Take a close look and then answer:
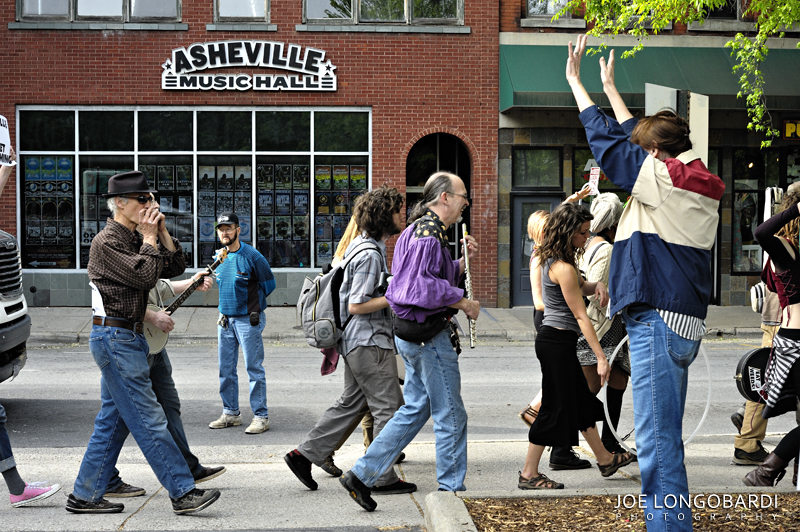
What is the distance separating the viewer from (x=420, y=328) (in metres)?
4.75

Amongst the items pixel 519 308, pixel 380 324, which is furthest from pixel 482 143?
pixel 380 324

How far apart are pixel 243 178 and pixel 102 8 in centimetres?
447

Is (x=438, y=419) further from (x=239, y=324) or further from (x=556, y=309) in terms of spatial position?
(x=239, y=324)

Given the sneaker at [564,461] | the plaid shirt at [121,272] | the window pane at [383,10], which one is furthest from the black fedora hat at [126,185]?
the window pane at [383,10]

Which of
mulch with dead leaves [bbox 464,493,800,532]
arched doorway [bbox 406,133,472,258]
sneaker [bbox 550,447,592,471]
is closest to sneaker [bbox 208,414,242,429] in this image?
sneaker [bbox 550,447,592,471]

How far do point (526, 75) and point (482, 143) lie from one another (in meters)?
1.65

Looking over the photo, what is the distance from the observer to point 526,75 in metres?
16.7

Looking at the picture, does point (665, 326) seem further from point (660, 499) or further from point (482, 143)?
point (482, 143)

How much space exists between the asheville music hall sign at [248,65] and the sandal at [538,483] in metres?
12.8

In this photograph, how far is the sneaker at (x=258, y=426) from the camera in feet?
23.6

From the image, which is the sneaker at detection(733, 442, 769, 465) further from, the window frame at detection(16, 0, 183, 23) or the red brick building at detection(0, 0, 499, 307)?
the window frame at detection(16, 0, 183, 23)

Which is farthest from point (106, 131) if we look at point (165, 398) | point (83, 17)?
point (165, 398)

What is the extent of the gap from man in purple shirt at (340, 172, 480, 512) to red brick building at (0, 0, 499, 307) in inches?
486

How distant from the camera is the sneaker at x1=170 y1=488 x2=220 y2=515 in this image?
4.82 m
